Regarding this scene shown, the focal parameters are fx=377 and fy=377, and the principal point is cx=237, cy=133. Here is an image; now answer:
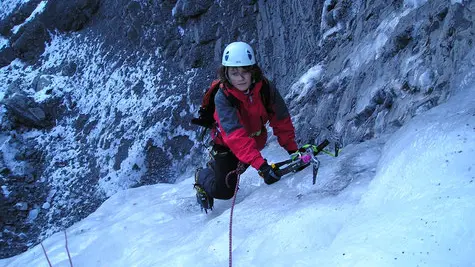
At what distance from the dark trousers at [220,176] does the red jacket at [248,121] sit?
164 millimetres

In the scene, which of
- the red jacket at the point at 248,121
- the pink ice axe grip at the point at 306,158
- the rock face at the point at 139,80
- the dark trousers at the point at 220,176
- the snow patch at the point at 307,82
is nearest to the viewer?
the pink ice axe grip at the point at 306,158

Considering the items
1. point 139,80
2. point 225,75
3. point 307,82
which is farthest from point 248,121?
point 139,80

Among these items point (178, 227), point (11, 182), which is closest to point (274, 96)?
point (178, 227)

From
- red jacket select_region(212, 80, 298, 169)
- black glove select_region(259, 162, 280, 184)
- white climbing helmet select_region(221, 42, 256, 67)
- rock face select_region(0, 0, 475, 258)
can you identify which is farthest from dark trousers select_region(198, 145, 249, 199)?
rock face select_region(0, 0, 475, 258)

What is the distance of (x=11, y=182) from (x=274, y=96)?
11118 millimetres

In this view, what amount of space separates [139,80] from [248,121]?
9459 millimetres

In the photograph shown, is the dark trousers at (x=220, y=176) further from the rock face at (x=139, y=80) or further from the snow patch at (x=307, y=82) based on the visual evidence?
the snow patch at (x=307, y=82)

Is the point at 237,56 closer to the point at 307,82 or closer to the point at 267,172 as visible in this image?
the point at 267,172

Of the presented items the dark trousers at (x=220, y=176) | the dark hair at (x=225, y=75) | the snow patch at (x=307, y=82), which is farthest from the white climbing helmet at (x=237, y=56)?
the snow patch at (x=307, y=82)

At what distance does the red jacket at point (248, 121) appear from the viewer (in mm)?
3820

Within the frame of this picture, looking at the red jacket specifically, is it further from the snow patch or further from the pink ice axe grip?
the snow patch

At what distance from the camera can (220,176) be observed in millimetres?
4578

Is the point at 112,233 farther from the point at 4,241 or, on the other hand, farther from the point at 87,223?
the point at 4,241

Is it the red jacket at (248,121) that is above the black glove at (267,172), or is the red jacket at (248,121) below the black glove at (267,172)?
above
